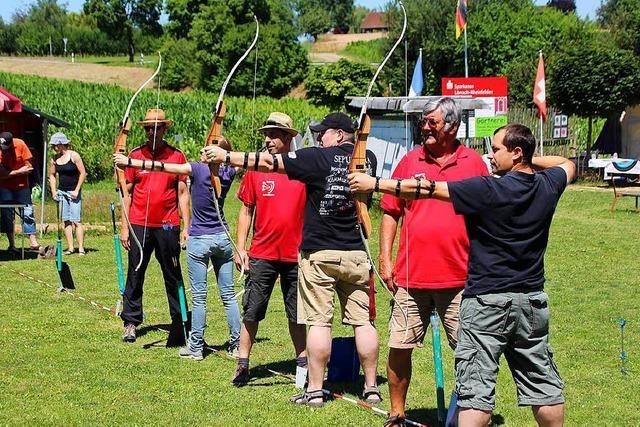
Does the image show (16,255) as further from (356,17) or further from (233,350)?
(356,17)

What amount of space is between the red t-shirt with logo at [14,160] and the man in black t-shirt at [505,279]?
1180cm

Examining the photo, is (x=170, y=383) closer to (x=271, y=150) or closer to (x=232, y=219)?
(x=271, y=150)

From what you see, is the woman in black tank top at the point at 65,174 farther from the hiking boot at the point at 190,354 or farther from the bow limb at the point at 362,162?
the bow limb at the point at 362,162

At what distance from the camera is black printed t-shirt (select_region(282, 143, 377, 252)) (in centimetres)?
703

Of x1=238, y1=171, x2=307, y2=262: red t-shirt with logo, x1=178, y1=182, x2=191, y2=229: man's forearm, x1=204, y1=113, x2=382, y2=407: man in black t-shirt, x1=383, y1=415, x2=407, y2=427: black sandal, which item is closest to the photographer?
x1=383, y1=415, x2=407, y2=427: black sandal

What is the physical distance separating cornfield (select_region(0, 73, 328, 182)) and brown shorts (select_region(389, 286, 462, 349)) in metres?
19.1

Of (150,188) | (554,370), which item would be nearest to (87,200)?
(150,188)

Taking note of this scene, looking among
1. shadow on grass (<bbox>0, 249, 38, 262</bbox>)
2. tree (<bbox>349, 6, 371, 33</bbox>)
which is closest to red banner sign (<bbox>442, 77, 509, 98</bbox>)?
shadow on grass (<bbox>0, 249, 38, 262</bbox>)

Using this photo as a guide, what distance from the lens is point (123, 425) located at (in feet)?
23.2

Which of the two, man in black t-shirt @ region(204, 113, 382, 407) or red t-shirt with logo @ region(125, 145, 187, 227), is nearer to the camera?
man in black t-shirt @ region(204, 113, 382, 407)

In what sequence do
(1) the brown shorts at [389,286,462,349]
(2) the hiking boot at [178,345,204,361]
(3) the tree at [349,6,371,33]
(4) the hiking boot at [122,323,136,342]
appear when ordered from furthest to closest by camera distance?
(3) the tree at [349,6,371,33] < (4) the hiking boot at [122,323,136,342] < (2) the hiking boot at [178,345,204,361] < (1) the brown shorts at [389,286,462,349]

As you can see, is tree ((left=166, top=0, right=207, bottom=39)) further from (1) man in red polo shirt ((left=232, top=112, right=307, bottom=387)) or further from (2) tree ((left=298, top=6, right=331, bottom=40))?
(2) tree ((left=298, top=6, right=331, bottom=40))

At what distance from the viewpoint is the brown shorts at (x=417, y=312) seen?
21.1 feet

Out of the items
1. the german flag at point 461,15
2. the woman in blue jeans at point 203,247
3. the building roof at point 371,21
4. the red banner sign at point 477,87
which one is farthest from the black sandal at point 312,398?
the building roof at point 371,21
